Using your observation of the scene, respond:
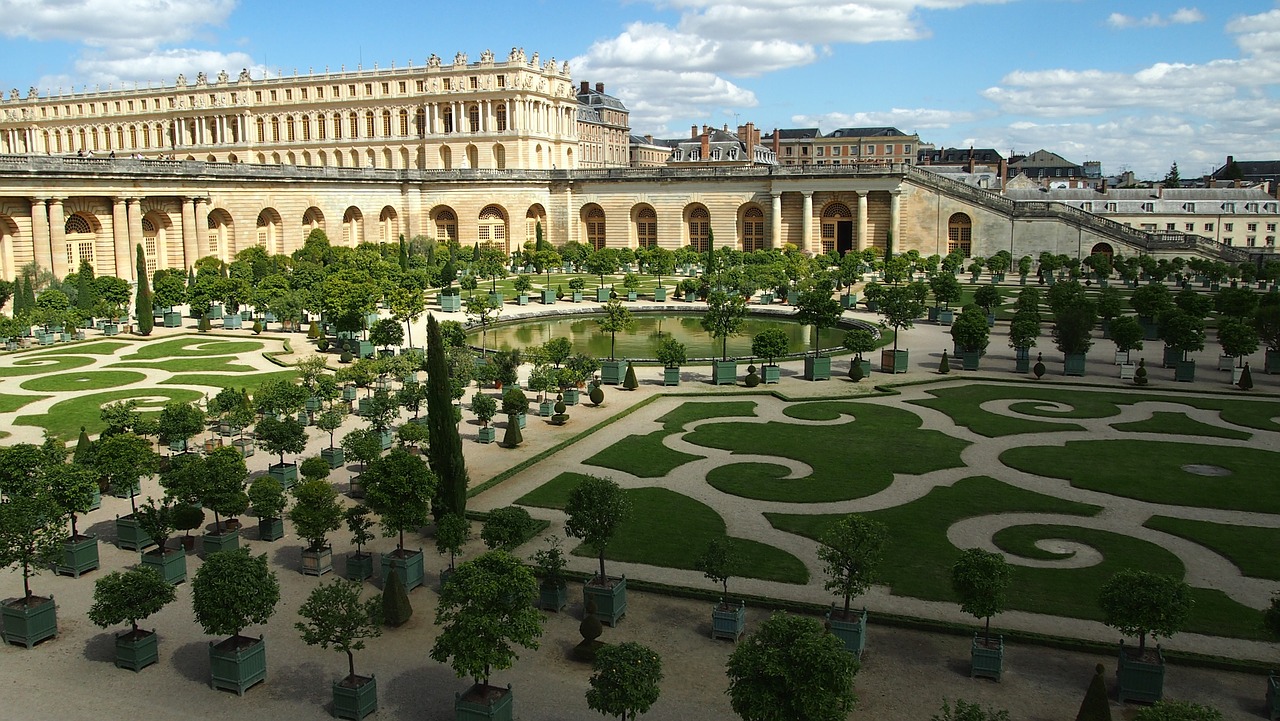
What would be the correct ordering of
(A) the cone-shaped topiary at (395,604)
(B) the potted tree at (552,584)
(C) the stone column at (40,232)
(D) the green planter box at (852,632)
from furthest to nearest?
(C) the stone column at (40,232) → (B) the potted tree at (552,584) → (A) the cone-shaped topiary at (395,604) → (D) the green planter box at (852,632)

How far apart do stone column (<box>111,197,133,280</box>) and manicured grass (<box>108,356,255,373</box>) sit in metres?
21.7

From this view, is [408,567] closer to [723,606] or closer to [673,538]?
[673,538]

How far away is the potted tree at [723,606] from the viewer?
17344 millimetres

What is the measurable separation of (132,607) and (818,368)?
Result: 26656 millimetres

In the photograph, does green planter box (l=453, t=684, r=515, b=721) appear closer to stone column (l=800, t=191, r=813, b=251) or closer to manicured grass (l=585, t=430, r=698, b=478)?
manicured grass (l=585, t=430, r=698, b=478)

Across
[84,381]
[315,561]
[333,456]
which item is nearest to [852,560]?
[315,561]

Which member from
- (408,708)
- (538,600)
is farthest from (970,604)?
(408,708)

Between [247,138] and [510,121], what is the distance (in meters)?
28.7

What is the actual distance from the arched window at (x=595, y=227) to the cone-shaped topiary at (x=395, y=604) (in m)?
68.6

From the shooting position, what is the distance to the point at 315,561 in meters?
20.3

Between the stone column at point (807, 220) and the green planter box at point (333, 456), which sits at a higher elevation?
the stone column at point (807, 220)

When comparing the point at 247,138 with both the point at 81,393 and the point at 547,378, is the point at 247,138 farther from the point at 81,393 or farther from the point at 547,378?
the point at 547,378

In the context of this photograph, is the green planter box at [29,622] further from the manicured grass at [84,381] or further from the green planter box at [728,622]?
the manicured grass at [84,381]

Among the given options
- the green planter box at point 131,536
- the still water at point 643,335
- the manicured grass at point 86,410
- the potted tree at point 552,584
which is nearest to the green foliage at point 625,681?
the potted tree at point 552,584
